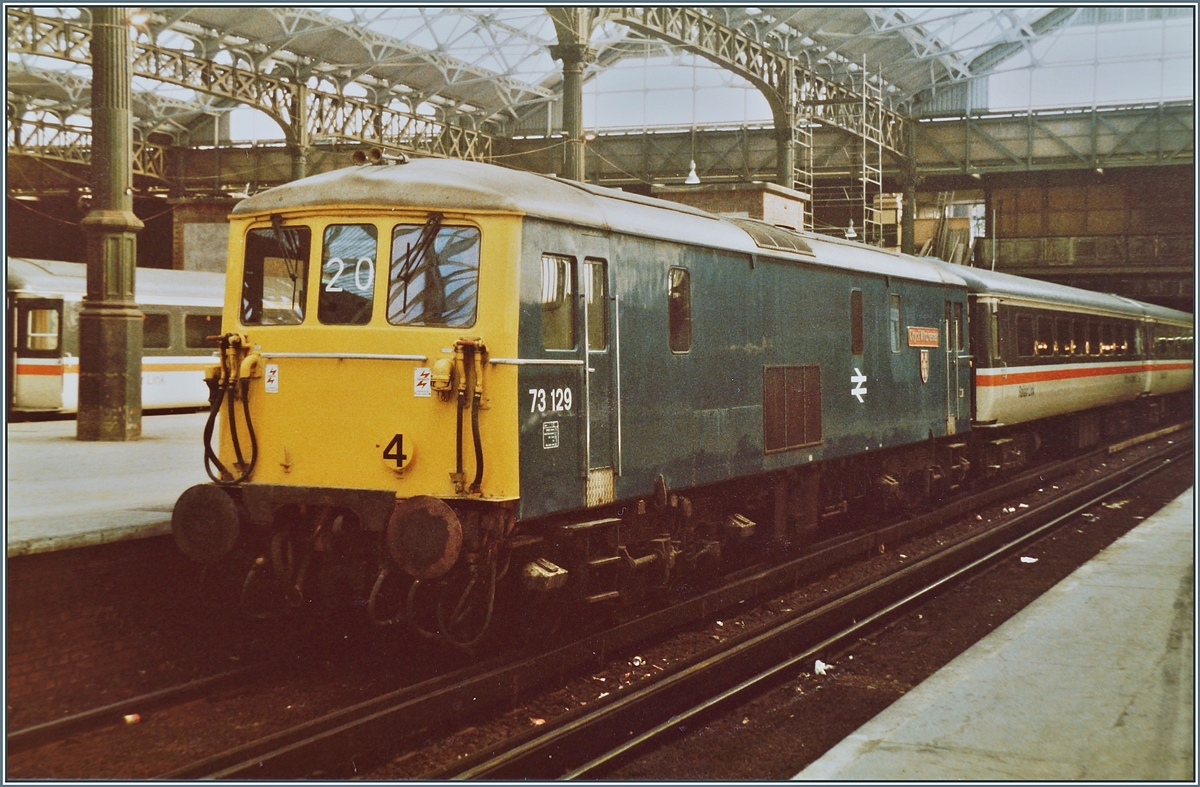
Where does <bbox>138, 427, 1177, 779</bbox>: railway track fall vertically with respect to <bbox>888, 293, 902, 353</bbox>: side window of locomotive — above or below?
below

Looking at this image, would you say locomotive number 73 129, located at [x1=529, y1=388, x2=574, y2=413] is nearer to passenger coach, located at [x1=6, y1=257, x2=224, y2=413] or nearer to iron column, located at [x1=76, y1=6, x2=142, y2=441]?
iron column, located at [x1=76, y1=6, x2=142, y2=441]

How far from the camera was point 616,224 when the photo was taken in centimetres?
830

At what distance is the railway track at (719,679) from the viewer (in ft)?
20.1

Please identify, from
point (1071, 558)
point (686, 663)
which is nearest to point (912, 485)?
point (1071, 558)

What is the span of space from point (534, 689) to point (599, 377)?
86.2 inches

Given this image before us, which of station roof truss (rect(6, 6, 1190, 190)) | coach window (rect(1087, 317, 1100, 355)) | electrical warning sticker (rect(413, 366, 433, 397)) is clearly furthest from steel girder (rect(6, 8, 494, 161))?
coach window (rect(1087, 317, 1100, 355))

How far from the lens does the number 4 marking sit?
709 cm

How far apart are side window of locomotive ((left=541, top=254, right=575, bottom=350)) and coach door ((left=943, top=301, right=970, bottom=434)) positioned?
9032mm

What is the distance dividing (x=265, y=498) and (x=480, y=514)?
→ 1515 mm

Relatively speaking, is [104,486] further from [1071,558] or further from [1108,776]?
[1071,558]

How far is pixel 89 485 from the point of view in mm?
9781

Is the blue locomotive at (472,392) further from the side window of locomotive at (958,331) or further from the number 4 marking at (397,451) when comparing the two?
the side window of locomotive at (958,331)

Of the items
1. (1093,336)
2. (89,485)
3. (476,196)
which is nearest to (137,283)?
(89,485)

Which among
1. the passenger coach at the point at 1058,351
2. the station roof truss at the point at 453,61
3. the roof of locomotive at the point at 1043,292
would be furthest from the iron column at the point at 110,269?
the passenger coach at the point at 1058,351
